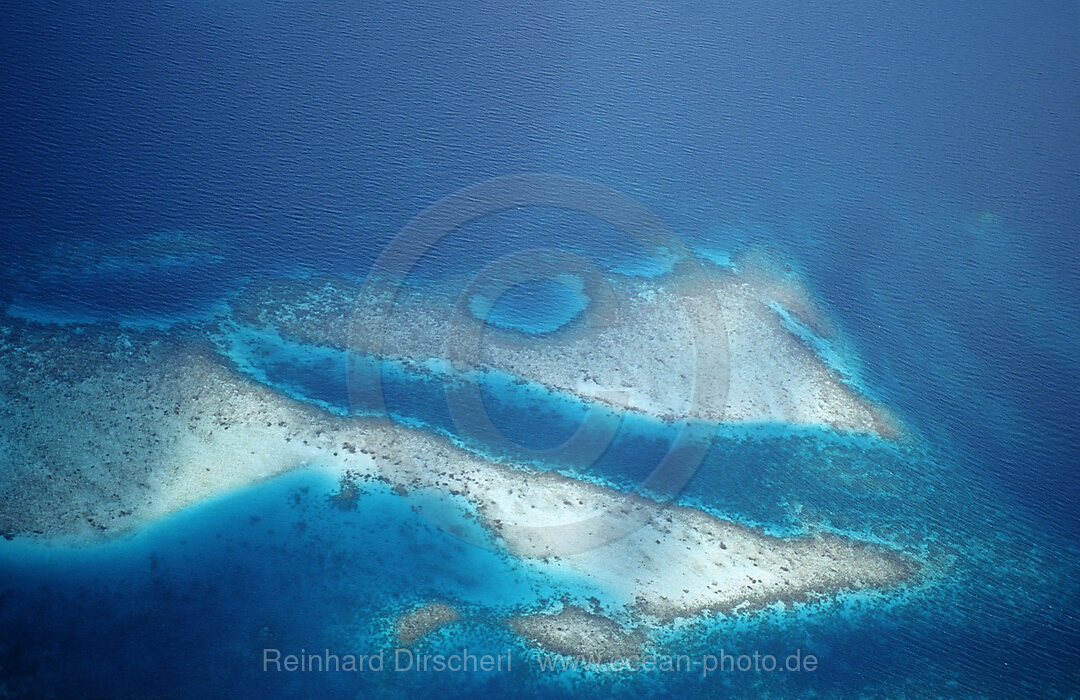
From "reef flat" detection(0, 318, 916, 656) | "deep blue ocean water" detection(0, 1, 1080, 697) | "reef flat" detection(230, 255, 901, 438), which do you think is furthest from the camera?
"reef flat" detection(230, 255, 901, 438)

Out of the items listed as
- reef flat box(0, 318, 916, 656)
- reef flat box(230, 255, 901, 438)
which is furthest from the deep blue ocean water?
reef flat box(230, 255, 901, 438)

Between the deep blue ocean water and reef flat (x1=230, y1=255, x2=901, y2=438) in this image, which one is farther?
reef flat (x1=230, y1=255, x2=901, y2=438)

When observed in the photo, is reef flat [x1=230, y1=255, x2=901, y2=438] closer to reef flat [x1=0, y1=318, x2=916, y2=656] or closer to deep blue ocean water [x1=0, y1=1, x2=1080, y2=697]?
deep blue ocean water [x1=0, y1=1, x2=1080, y2=697]

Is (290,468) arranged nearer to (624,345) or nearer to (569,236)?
(624,345)

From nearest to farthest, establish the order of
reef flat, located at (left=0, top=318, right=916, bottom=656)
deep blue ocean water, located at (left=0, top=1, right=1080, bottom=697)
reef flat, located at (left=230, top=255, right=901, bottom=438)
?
1. deep blue ocean water, located at (left=0, top=1, right=1080, bottom=697)
2. reef flat, located at (left=0, top=318, right=916, bottom=656)
3. reef flat, located at (left=230, top=255, right=901, bottom=438)

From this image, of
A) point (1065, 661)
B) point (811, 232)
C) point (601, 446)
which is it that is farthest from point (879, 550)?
point (811, 232)

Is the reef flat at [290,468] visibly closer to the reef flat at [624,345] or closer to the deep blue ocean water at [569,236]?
the deep blue ocean water at [569,236]

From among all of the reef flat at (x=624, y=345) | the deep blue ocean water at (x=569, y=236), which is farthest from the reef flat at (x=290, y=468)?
the reef flat at (x=624, y=345)

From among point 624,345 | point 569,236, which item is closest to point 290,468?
point 624,345

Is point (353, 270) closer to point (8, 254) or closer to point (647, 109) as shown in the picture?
point (8, 254)
